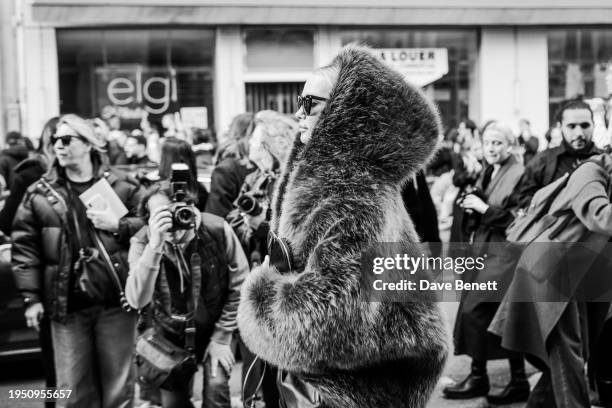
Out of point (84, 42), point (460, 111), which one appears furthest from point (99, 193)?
point (460, 111)

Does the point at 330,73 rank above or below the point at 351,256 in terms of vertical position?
above

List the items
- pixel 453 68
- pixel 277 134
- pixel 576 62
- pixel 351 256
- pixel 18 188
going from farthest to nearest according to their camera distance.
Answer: pixel 576 62
pixel 453 68
pixel 18 188
pixel 277 134
pixel 351 256

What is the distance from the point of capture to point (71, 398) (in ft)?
15.9

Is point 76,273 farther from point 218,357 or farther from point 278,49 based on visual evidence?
point 278,49

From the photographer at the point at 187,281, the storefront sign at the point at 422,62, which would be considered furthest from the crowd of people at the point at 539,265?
the storefront sign at the point at 422,62

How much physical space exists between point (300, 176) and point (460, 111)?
1884cm

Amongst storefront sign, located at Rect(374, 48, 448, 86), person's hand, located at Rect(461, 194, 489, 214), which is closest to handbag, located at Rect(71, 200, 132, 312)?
person's hand, located at Rect(461, 194, 489, 214)

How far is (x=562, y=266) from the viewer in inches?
202

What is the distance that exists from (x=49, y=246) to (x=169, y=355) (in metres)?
1.14

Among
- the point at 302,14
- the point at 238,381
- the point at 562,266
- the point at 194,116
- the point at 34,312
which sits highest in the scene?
the point at 302,14

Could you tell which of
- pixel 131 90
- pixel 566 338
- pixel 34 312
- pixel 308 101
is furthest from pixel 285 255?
pixel 131 90

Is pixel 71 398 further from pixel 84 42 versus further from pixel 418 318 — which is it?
pixel 84 42

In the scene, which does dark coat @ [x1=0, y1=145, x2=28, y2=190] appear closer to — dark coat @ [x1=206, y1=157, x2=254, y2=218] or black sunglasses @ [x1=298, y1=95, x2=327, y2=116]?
dark coat @ [x1=206, y1=157, x2=254, y2=218]

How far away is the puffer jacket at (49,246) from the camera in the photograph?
→ 4859 millimetres
